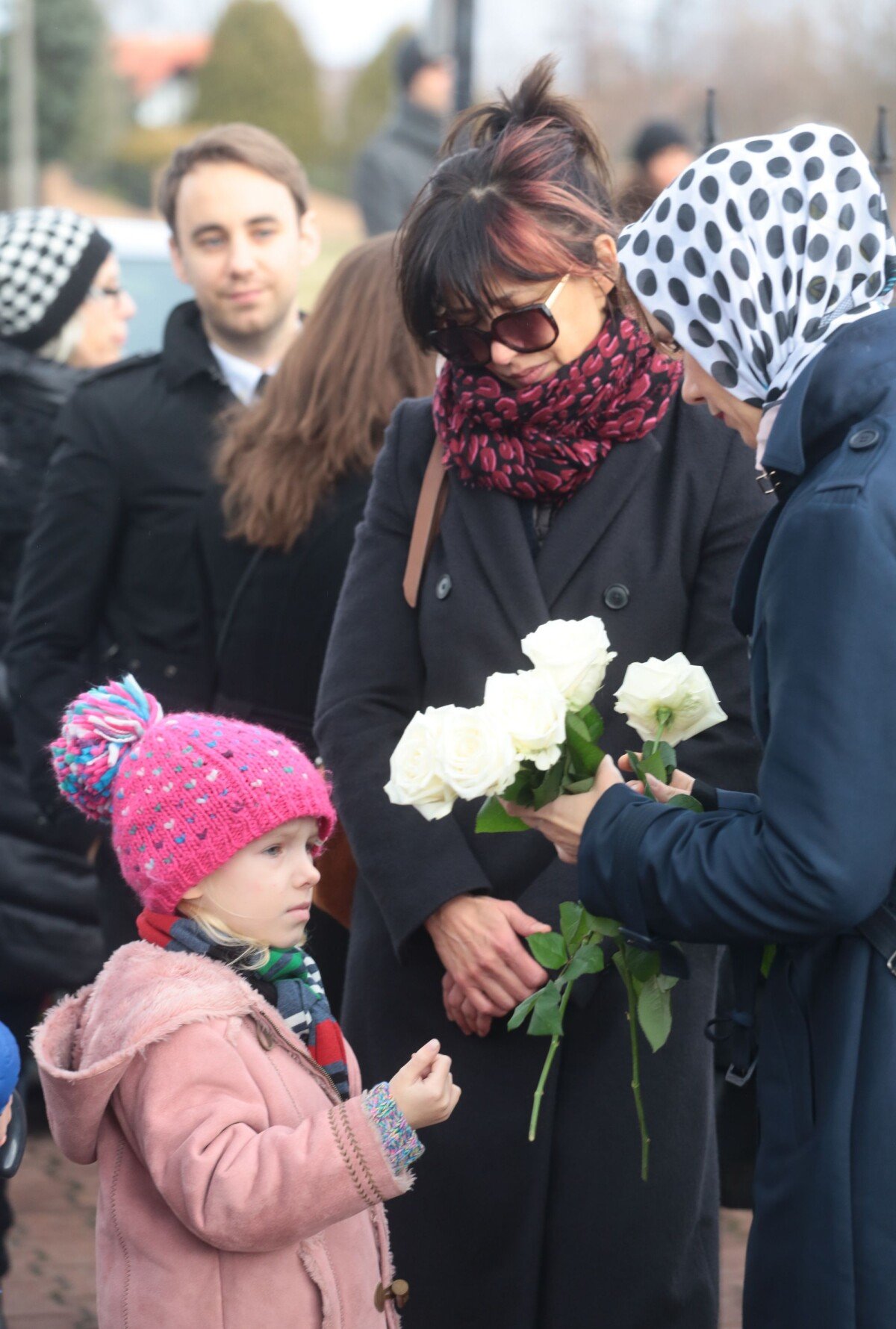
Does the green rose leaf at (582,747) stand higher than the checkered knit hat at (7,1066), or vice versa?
the green rose leaf at (582,747)

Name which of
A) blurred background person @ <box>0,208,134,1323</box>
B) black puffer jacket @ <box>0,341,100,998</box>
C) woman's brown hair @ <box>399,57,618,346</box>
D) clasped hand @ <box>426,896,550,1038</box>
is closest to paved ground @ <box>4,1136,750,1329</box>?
blurred background person @ <box>0,208,134,1323</box>

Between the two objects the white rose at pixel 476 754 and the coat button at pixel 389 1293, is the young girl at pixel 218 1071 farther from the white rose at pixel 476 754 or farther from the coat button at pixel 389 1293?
the white rose at pixel 476 754

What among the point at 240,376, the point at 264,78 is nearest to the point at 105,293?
the point at 240,376

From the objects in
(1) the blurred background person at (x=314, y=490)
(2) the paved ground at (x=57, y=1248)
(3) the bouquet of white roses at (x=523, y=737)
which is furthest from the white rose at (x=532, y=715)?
(2) the paved ground at (x=57, y=1248)

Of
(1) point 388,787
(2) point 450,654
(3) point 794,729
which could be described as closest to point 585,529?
(2) point 450,654

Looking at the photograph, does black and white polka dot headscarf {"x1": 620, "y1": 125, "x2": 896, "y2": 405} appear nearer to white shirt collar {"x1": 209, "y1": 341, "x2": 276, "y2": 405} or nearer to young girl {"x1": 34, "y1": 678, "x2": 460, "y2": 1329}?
young girl {"x1": 34, "y1": 678, "x2": 460, "y2": 1329}

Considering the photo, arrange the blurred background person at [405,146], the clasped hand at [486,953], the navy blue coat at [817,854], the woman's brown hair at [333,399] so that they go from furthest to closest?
the blurred background person at [405,146] < the woman's brown hair at [333,399] < the clasped hand at [486,953] < the navy blue coat at [817,854]

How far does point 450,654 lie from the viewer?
2.80m

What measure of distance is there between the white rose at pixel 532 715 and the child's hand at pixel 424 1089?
1.29 feet

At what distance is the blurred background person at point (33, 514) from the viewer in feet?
15.1

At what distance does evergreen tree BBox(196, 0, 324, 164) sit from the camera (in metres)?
42.1

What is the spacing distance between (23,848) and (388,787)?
2.63m

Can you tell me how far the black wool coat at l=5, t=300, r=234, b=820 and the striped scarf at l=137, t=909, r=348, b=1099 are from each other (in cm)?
149

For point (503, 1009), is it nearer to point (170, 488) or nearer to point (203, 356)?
point (170, 488)
